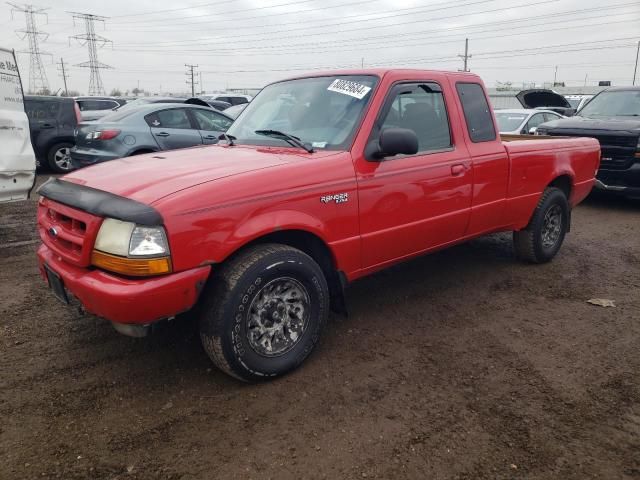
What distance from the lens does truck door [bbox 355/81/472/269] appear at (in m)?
3.49

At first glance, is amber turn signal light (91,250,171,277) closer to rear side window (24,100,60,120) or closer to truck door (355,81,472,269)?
truck door (355,81,472,269)

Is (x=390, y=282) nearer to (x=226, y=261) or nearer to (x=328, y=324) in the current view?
(x=328, y=324)

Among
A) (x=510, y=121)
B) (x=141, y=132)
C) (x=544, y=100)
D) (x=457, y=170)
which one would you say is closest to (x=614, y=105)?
(x=510, y=121)

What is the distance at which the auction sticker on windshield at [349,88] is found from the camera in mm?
3629

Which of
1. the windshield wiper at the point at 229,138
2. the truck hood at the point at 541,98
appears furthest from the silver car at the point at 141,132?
the truck hood at the point at 541,98

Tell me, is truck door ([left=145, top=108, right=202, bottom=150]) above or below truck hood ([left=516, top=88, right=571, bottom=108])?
below

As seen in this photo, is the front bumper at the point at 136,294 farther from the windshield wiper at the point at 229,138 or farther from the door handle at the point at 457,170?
the door handle at the point at 457,170

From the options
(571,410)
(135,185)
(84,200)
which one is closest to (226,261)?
(135,185)

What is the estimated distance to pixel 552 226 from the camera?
544 cm

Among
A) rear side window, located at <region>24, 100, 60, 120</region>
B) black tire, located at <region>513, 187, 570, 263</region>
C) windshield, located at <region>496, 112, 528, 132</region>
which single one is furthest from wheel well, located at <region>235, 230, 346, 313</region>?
rear side window, located at <region>24, 100, 60, 120</region>

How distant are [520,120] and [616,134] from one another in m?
2.67

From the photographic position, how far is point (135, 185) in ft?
9.34

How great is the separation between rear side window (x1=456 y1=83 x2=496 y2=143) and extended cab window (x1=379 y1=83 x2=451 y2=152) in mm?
292

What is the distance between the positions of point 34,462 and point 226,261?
1.37m
